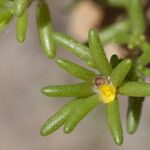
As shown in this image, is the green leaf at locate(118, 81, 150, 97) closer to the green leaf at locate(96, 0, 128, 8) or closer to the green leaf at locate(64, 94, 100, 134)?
the green leaf at locate(64, 94, 100, 134)

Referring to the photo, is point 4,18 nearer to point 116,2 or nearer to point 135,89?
point 135,89

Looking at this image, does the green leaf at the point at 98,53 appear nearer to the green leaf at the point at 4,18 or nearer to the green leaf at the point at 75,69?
the green leaf at the point at 75,69

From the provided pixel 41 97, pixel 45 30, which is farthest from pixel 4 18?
pixel 41 97

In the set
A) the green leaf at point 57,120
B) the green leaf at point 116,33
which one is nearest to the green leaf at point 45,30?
the green leaf at point 57,120

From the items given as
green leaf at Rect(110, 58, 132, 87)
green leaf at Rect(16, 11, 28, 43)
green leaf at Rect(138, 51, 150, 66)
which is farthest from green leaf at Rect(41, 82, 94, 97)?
green leaf at Rect(138, 51, 150, 66)

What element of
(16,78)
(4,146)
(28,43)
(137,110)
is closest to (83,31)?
(28,43)
